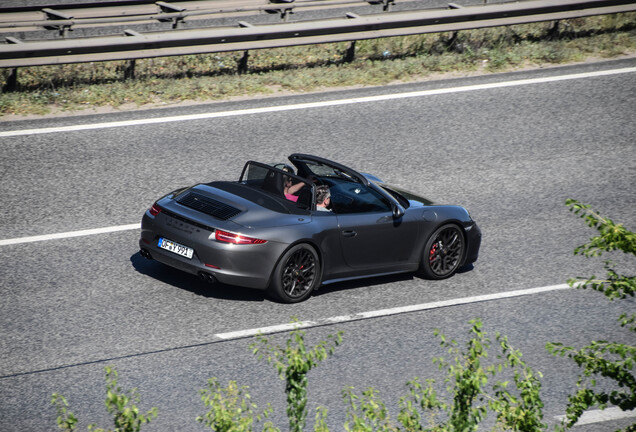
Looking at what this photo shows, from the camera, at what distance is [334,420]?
258 inches

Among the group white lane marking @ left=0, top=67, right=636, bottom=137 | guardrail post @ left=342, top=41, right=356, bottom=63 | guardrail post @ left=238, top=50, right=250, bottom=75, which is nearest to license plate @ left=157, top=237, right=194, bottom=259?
white lane marking @ left=0, top=67, right=636, bottom=137

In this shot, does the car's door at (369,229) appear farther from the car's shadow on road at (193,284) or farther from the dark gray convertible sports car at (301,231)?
the car's shadow on road at (193,284)

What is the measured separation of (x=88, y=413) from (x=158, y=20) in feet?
34.4

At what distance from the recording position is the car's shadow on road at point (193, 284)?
8422mm

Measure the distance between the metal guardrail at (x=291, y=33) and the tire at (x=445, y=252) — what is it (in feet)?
19.6

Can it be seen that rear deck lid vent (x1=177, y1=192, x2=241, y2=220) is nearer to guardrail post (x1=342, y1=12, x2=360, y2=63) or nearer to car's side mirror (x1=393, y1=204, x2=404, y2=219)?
car's side mirror (x1=393, y1=204, x2=404, y2=219)

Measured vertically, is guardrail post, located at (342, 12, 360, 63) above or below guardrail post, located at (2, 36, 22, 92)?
above

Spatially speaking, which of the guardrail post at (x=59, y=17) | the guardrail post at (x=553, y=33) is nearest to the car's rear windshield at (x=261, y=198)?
the guardrail post at (x=59, y=17)

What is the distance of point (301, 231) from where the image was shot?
8203mm

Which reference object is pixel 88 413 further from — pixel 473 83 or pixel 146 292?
pixel 473 83

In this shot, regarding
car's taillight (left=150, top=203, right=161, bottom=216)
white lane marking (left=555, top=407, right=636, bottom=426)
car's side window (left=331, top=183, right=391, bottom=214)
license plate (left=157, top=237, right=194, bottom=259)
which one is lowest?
white lane marking (left=555, top=407, right=636, bottom=426)

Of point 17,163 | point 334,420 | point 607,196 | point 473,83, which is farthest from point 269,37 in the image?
point 334,420

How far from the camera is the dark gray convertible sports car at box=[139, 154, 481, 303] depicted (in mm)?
7988

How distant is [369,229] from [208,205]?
1.73 meters
